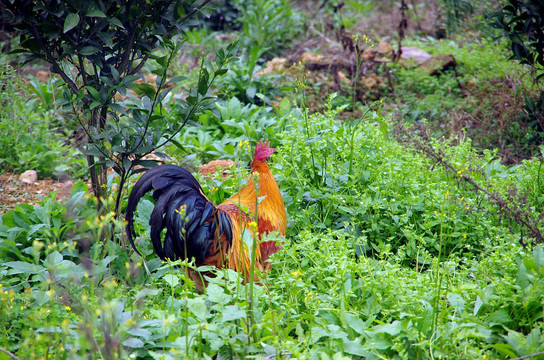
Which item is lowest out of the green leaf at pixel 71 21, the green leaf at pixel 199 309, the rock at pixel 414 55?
the green leaf at pixel 199 309

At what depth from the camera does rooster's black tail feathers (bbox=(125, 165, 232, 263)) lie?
8.95 feet

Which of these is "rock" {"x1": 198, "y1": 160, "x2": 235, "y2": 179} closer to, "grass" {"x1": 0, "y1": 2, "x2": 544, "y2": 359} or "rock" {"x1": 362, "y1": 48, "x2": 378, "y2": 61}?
"grass" {"x1": 0, "y1": 2, "x2": 544, "y2": 359}

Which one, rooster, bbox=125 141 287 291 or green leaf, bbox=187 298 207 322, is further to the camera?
rooster, bbox=125 141 287 291

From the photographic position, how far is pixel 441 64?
23.5 feet

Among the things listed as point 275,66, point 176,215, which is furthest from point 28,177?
point 275,66

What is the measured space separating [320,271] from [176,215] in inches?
35.7

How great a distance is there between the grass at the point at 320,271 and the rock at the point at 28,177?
470 millimetres

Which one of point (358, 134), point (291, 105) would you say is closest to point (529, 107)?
point (358, 134)

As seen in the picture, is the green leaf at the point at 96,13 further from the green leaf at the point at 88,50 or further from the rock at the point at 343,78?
the rock at the point at 343,78

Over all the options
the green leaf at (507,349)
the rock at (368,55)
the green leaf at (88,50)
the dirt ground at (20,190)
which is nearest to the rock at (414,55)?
the rock at (368,55)

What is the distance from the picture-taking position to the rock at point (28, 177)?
14.4ft

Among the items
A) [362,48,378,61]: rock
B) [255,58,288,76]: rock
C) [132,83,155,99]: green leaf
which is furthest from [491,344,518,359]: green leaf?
[362,48,378,61]: rock

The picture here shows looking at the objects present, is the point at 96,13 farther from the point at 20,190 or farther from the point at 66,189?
the point at 20,190

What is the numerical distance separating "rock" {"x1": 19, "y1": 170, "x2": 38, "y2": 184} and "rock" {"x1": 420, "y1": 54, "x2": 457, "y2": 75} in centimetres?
576
